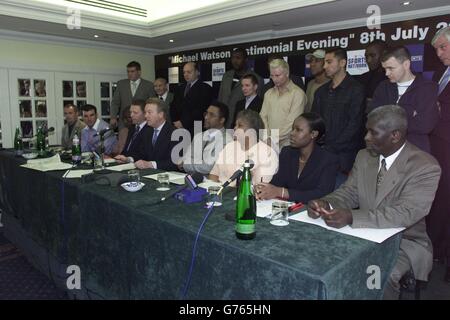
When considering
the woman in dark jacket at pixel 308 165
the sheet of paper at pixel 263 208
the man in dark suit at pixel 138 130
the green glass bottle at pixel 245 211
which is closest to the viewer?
the green glass bottle at pixel 245 211

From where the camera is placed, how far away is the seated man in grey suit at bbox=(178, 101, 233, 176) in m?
2.62

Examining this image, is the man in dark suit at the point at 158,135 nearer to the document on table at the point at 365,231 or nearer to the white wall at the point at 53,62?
the document on table at the point at 365,231

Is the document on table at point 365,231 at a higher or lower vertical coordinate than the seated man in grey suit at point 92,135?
lower

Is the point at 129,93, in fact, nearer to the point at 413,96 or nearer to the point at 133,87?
the point at 133,87

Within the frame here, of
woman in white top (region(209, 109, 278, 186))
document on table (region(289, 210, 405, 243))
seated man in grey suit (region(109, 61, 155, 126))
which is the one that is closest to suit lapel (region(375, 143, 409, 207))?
document on table (region(289, 210, 405, 243))

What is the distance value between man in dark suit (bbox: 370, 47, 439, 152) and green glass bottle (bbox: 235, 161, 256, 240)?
1.50 meters

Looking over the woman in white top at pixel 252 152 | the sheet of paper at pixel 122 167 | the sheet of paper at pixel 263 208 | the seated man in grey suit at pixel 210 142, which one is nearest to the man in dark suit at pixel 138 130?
the sheet of paper at pixel 122 167

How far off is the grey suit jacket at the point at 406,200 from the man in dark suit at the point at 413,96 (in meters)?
0.83

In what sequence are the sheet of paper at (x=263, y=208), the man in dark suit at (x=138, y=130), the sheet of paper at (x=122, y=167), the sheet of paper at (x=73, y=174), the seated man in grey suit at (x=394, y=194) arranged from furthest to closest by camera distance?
the man in dark suit at (x=138, y=130), the sheet of paper at (x=122, y=167), the sheet of paper at (x=73, y=174), the sheet of paper at (x=263, y=208), the seated man in grey suit at (x=394, y=194)

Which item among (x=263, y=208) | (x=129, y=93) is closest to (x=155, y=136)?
(x=263, y=208)

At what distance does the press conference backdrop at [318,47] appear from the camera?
11.5ft

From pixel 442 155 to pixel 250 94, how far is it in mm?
1650

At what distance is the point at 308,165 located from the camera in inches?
80.9
